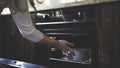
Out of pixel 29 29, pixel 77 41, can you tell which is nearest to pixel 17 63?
pixel 77 41

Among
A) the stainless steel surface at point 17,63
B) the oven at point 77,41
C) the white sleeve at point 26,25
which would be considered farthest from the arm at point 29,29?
the stainless steel surface at point 17,63

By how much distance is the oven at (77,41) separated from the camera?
5.14 ft

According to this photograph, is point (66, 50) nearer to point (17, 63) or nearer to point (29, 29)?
point (29, 29)

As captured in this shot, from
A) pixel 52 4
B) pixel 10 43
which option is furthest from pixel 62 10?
pixel 10 43

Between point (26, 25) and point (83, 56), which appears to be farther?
point (83, 56)

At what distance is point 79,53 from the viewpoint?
5.54 feet

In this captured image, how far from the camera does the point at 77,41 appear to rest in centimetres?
170

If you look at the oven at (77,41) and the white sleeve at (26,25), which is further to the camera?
the oven at (77,41)

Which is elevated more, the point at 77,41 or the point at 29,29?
the point at 29,29

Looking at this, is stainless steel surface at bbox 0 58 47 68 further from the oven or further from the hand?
the hand

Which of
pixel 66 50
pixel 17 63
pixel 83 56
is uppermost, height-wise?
pixel 66 50

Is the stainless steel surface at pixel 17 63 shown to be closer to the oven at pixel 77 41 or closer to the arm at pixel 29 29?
the oven at pixel 77 41

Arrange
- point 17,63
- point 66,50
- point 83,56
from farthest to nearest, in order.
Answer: point 17,63 → point 83,56 → point 66,50

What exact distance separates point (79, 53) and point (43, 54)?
357 mm
